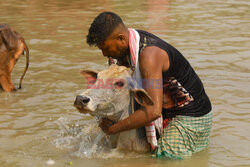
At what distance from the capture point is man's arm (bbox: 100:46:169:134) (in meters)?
3.88

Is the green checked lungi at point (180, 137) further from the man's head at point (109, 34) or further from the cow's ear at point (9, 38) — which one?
the cow's ear at point (9, 38)

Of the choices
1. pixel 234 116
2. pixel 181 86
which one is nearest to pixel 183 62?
pixel 181 86

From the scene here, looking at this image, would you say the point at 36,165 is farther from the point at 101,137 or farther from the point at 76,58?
the point at 76,58

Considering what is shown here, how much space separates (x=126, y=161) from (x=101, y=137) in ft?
1.21

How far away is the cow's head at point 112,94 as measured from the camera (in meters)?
3.90

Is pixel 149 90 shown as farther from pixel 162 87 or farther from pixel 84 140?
pixel 84 140

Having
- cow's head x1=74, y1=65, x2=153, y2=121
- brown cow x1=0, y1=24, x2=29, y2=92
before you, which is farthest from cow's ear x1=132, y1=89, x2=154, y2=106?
brown cow x1=0, y1=24, x2=29, y2=92

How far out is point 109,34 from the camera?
3896mm

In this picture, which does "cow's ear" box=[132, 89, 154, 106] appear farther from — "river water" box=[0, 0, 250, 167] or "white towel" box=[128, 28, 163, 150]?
"river water" box=[0, 0, 250, 167]

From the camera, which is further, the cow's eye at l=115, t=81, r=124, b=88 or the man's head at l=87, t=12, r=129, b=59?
the cow's eye at l=115, t=81, r=124, b=88

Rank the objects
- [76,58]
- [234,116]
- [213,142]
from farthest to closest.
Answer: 1. [76,58]
2. [234,116]
3. [213,142]

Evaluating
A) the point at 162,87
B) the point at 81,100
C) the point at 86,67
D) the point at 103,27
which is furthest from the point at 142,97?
the point at 86,67

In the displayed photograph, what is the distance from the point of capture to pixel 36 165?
4.27 m

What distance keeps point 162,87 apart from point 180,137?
58 centimetres
